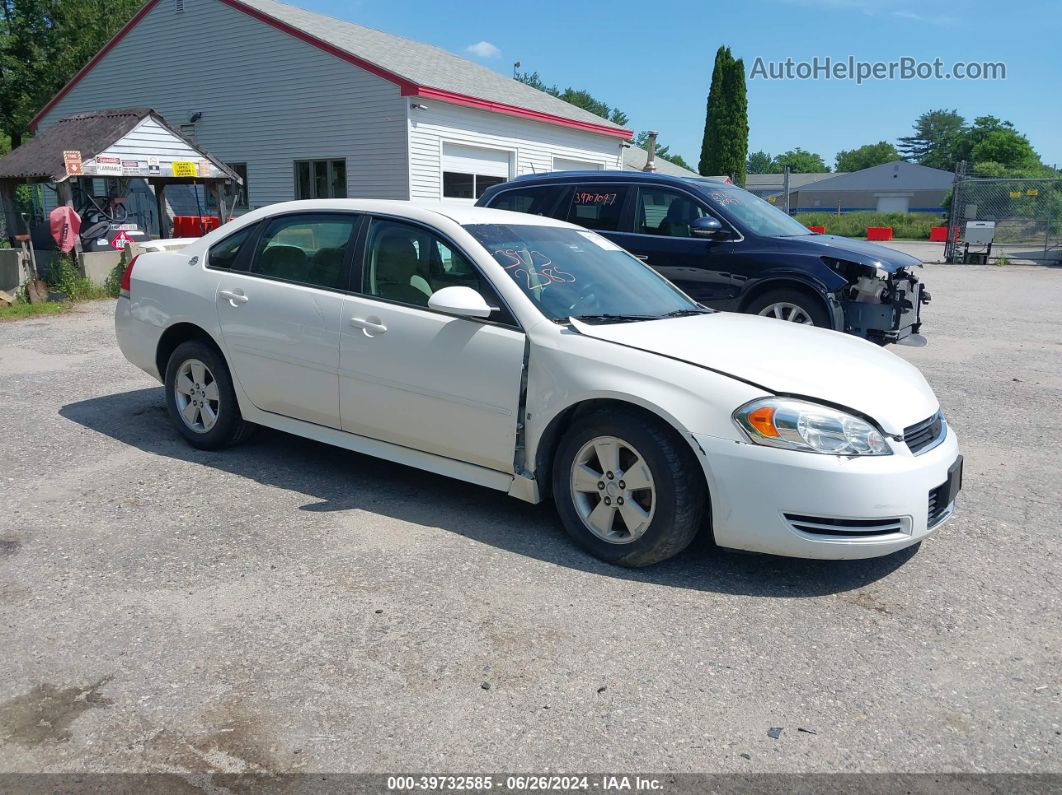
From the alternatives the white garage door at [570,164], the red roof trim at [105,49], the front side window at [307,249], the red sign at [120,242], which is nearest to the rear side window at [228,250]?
the front side window at [307,249]

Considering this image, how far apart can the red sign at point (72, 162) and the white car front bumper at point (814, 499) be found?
13450 millimetres

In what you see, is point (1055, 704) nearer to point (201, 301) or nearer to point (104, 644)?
point (104, 644)

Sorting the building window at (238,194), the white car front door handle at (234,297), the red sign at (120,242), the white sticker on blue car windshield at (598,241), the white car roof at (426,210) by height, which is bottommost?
the white car front door handle at (234,297)

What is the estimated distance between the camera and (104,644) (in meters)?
3.33

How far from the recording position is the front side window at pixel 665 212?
28.7 ft

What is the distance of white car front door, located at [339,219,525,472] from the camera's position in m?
4.32

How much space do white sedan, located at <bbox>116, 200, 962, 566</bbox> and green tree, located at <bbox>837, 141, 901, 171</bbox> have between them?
15429 centimetres

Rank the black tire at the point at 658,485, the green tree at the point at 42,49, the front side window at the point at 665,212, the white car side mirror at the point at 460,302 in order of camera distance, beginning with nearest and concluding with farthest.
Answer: the black tire at the point at 658,485 → the white car side mirror at the point at 460,302 → the front side window at the point at 665,212 → the green tree at the point at 42,49

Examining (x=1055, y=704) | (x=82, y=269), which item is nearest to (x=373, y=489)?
(x=1055, y=704)

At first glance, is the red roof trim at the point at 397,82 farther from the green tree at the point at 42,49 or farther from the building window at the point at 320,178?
the green tree at the point at 42,49

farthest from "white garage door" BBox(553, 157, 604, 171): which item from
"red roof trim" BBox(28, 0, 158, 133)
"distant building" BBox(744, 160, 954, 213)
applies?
"distant building" BBox(744, 160, 954, 213)

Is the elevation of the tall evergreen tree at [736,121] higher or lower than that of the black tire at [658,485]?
higher

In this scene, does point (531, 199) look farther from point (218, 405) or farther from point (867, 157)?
point (867, 157)

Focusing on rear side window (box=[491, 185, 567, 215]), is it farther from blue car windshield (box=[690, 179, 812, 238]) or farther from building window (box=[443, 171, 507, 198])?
building window (box=[443, 171, 507, 198])
